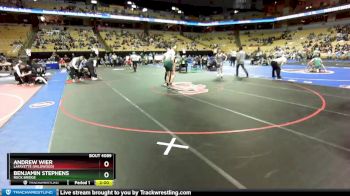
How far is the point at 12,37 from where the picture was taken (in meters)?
39.7

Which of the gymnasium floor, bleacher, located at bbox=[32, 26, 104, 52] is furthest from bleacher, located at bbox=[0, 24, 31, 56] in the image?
the gymnasium floor

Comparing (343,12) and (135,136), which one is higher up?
(343,12)

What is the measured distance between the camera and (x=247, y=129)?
606 cm

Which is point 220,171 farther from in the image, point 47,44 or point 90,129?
point 47,44

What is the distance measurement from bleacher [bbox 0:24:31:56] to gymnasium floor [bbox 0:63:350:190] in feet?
106

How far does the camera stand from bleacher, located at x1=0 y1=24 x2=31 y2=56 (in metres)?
36.1

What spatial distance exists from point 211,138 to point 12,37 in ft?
142

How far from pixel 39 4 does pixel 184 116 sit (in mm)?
47512

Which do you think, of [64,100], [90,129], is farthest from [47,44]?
[90,129]
